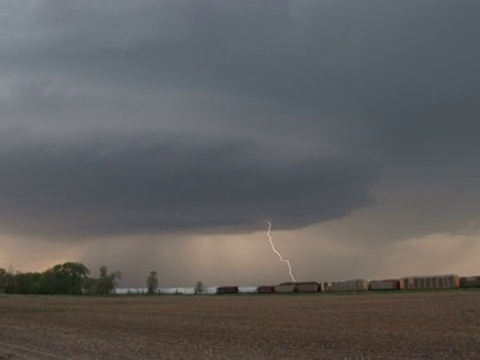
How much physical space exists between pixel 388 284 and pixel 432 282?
14.7 meters

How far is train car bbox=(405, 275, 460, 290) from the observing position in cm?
16825

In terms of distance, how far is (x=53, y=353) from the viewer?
2756 centimetres

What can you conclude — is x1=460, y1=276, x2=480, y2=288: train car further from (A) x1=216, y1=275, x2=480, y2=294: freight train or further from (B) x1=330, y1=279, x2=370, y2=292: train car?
(B) x1=330, y1=279, x2=370, y2=292: train car

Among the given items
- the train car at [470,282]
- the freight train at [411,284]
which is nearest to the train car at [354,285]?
the freight train at [411,284]

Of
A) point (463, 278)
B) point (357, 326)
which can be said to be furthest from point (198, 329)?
point (463, 278)

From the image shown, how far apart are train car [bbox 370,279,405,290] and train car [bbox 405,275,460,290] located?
68.5 inches

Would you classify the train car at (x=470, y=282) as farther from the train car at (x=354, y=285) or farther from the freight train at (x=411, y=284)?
the train car at (x=354, y=285)

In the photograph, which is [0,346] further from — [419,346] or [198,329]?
[419,346]

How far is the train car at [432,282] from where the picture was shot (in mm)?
168250

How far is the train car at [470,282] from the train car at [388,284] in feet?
58.4

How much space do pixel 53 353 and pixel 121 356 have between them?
141 inches

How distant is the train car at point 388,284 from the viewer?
18205 cm

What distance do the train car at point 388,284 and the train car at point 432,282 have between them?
5.71ft

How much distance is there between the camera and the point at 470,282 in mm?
164000
